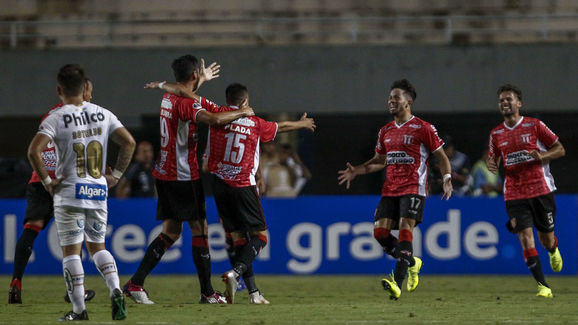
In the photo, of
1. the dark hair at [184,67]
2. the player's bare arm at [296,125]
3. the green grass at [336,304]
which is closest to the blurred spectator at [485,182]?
the green grass at [336,304]

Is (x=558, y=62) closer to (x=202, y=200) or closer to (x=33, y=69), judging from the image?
(x=33, y=69)

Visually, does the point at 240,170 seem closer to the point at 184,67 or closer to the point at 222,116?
the point at 222,116

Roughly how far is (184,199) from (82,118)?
8.09 ft

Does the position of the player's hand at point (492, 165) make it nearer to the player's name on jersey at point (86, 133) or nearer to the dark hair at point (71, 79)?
the player's name on jersey at point (86, 133)

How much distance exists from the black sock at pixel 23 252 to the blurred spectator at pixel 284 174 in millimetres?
6903

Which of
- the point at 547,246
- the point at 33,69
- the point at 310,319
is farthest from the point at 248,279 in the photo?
the point at 33,69

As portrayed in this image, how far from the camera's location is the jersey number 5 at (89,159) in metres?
7.46

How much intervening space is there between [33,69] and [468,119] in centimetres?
837

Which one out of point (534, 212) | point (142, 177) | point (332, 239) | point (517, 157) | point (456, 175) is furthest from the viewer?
point (456, 175)

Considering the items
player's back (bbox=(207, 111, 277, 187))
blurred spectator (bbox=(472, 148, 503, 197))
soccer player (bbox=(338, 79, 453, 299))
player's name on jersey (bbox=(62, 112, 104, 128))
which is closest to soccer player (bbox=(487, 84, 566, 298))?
soccer player (bbox=(338, 79, 453, 299))

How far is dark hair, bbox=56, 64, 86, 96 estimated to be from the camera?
7.41 metres

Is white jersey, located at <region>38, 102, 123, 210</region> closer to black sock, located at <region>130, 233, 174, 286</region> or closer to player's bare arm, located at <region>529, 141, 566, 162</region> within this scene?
black sock, located at <region>130, 233, 174, 286</region>

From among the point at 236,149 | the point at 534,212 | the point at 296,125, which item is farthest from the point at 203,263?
the point at 534,212

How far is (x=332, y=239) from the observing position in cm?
1530
